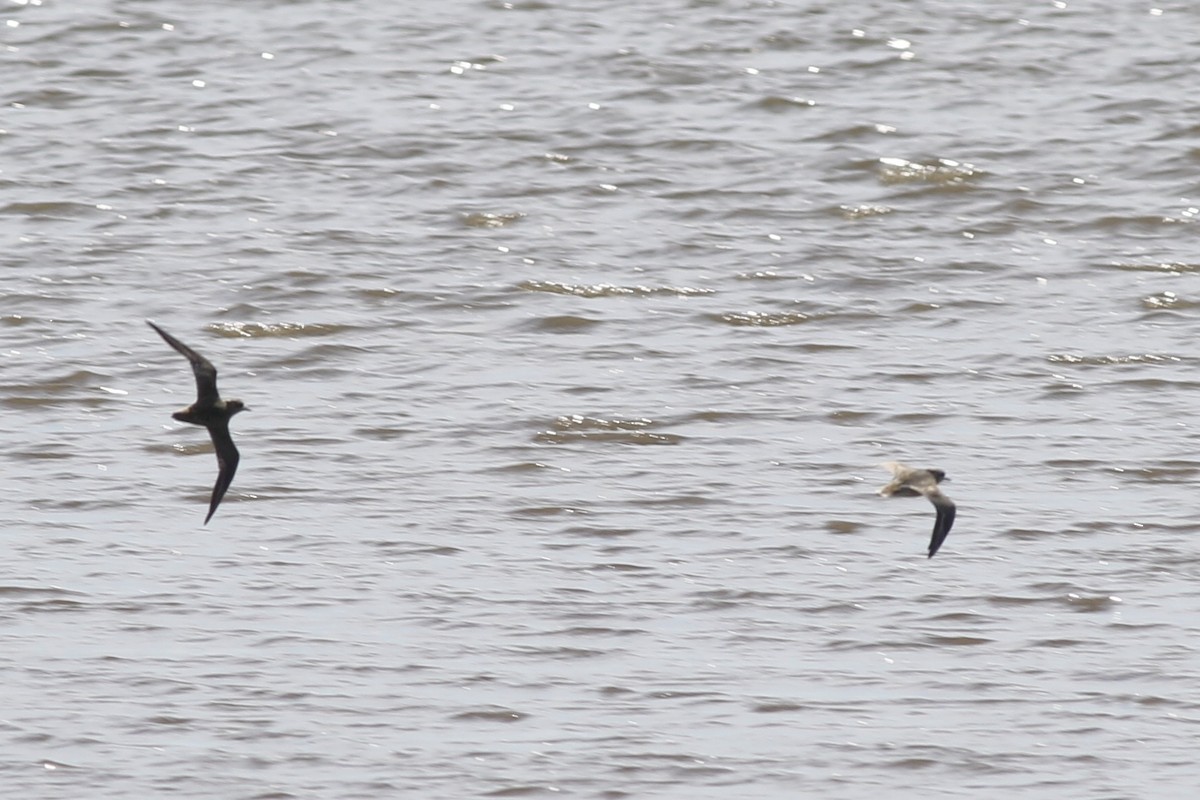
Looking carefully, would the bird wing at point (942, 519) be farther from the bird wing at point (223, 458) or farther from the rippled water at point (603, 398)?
the bird wing at point (223, 458)

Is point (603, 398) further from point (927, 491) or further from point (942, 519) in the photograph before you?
point (942, 519)

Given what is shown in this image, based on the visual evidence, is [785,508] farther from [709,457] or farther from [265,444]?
[265,444]

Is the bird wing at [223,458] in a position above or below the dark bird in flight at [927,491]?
above

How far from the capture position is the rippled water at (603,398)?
24.9ft

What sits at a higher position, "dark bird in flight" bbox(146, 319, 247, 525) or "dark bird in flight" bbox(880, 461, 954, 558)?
"dark bird in flight" bbox(146, 319, 247, 525)

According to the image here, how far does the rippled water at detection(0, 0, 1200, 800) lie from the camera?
7.58 metres

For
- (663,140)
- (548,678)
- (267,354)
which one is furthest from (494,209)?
(548,678)

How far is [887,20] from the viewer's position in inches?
717

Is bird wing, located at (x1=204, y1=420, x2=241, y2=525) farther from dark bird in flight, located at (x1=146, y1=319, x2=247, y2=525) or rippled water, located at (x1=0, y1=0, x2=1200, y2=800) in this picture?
rippled water, located at (x1=0, y1=0, x2=1200, y2=800)

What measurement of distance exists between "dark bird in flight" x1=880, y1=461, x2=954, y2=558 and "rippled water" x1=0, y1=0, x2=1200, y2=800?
45 cm

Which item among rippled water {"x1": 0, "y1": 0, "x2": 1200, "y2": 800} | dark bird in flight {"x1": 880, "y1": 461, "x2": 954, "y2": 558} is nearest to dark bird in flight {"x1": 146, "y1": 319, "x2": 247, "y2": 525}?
rippled water {"x1": 0, "y1": 0, "x2": 1200, "y2": 800}

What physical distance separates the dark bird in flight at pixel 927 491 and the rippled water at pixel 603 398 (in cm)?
45

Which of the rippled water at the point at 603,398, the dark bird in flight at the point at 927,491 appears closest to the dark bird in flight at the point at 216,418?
the rippled water at the point at 603,398

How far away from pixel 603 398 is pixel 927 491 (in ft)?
9.62
